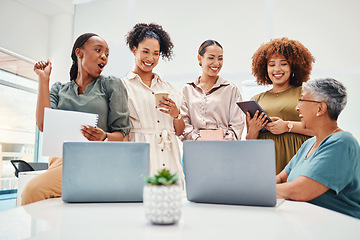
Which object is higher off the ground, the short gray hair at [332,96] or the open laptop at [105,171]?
the short gray hair at [332,96]

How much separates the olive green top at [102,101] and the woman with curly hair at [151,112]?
0.26 m

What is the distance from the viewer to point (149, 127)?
2408 millimetres

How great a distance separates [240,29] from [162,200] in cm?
459

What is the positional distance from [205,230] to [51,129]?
3.99ft

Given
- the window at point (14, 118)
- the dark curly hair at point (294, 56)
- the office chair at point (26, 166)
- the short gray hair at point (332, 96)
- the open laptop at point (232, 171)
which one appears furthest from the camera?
the window at point (14, 118)

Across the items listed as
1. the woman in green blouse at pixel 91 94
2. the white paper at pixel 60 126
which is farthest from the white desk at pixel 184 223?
the woman in green blouse at pixel 91 94

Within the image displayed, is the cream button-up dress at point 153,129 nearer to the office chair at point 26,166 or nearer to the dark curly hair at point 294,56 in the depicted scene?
the dark curly hair at point 294,56

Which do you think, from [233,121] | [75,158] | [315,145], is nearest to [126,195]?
[75,158]

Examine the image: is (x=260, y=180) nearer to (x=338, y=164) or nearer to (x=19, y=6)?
(x=338, y=164)

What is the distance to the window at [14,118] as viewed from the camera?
5.91 m

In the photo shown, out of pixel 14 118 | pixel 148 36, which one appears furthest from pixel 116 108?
pixel 14 118

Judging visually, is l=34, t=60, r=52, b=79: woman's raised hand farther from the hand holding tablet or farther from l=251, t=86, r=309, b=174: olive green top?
l=251, t=86, r=309, b=174: olive green top

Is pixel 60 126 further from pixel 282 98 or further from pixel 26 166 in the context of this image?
pixel 26 166

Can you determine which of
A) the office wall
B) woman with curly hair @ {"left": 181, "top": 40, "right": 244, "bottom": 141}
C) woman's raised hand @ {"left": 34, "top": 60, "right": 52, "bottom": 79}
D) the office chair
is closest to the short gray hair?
woman with curly hair @ {"left": 181, "top": 40, "right": 244, "bottom": 141}
